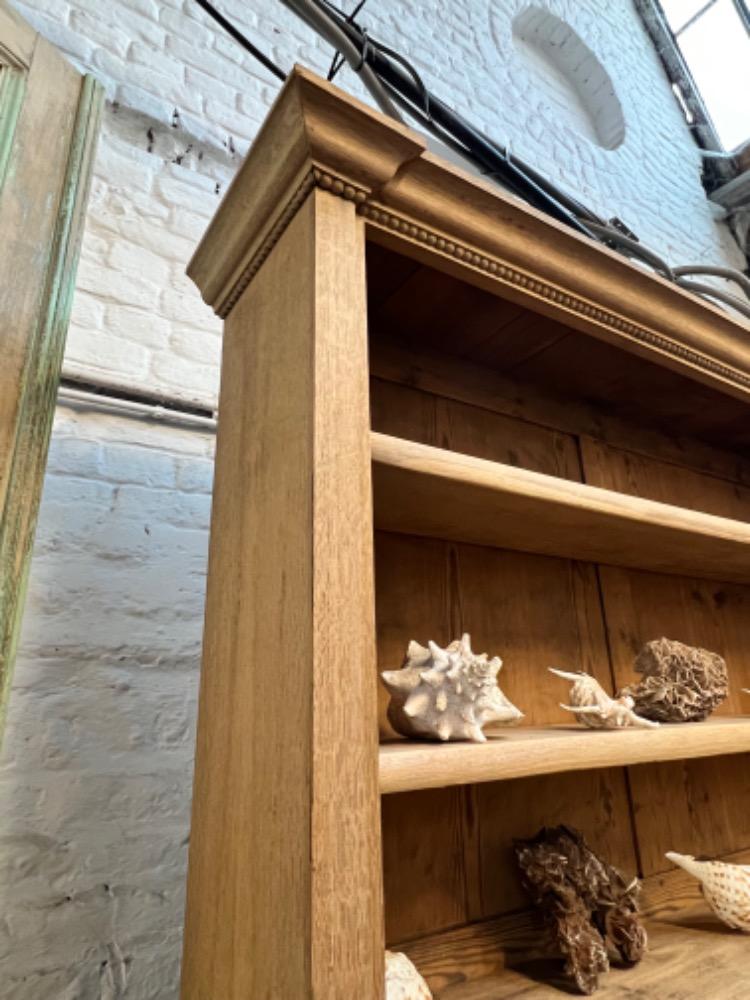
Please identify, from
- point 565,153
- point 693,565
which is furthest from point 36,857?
point 565,153

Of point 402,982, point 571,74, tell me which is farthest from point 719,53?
point 402,982

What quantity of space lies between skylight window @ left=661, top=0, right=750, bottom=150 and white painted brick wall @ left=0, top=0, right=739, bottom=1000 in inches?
95.8

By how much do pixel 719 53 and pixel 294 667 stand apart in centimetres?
395

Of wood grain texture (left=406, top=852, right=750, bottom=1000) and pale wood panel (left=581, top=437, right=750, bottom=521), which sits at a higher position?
pale wood panel (left=581, top=437, right=750, bottom=521)

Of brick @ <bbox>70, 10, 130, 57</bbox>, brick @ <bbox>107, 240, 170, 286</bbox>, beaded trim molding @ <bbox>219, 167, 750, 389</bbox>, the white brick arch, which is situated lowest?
beaded trim molding @ <bbox>219, 167, 750, 389</bbox>

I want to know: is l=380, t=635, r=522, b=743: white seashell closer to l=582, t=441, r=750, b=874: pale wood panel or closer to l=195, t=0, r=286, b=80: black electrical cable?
l=582, t=441, r=750, b=874: pale wood panel

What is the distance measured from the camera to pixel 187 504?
38.4 inches

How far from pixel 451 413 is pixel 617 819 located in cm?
70

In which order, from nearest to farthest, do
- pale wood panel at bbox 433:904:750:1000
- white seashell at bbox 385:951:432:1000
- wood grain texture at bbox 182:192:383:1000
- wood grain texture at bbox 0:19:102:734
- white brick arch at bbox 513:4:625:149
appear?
wood grain texture at bbox 182:192:383:1000, white seashell at bbox 385:951:432:1000, pale wood panel at bbox 433:904:750:1000, wood grain texture at bbox 0:19:102:734, white brick arch at bbox 513:4:625:149

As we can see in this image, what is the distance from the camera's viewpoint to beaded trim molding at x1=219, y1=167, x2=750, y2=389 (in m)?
0.66

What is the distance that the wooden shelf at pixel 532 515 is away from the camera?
684 millimetres

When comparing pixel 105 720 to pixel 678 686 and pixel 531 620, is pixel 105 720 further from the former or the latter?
pixel 678 686

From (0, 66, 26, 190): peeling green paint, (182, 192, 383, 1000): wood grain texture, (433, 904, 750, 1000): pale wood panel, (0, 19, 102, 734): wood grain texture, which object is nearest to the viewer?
(182, 192, 383, 1000): wood grain texture

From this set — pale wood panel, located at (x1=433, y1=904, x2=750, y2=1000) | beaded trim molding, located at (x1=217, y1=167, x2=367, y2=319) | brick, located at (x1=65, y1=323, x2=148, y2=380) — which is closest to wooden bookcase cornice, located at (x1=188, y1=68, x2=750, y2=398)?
beaded trim molding, located at (x1=217, y1=167, x2=367, y2=319)
